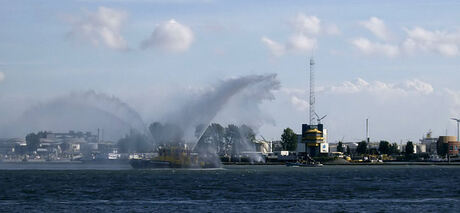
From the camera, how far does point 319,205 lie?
236 ft

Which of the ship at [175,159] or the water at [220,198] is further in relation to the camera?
the ship at [175,159]

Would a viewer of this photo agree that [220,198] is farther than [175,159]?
No

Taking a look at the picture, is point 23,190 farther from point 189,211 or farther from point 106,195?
point 189,211

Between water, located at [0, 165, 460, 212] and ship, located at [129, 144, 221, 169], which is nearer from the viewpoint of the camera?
water, located at [0, 165, 460, 212]

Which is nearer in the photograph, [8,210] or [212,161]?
[8,210]

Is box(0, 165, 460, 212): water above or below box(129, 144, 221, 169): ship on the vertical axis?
below

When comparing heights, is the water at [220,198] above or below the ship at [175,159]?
below

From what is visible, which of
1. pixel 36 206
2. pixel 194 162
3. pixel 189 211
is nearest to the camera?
pixel 189 211

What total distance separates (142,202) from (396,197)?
28.2m

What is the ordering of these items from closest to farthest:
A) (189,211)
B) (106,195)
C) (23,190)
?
1. (189,211)
2. (106,195)
3. (23,190)

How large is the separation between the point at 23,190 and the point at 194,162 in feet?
248

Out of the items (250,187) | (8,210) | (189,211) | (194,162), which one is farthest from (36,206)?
(194,162)

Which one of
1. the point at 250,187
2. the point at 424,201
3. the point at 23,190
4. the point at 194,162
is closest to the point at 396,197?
the point at 424,201

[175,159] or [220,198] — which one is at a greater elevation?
[175,159]
